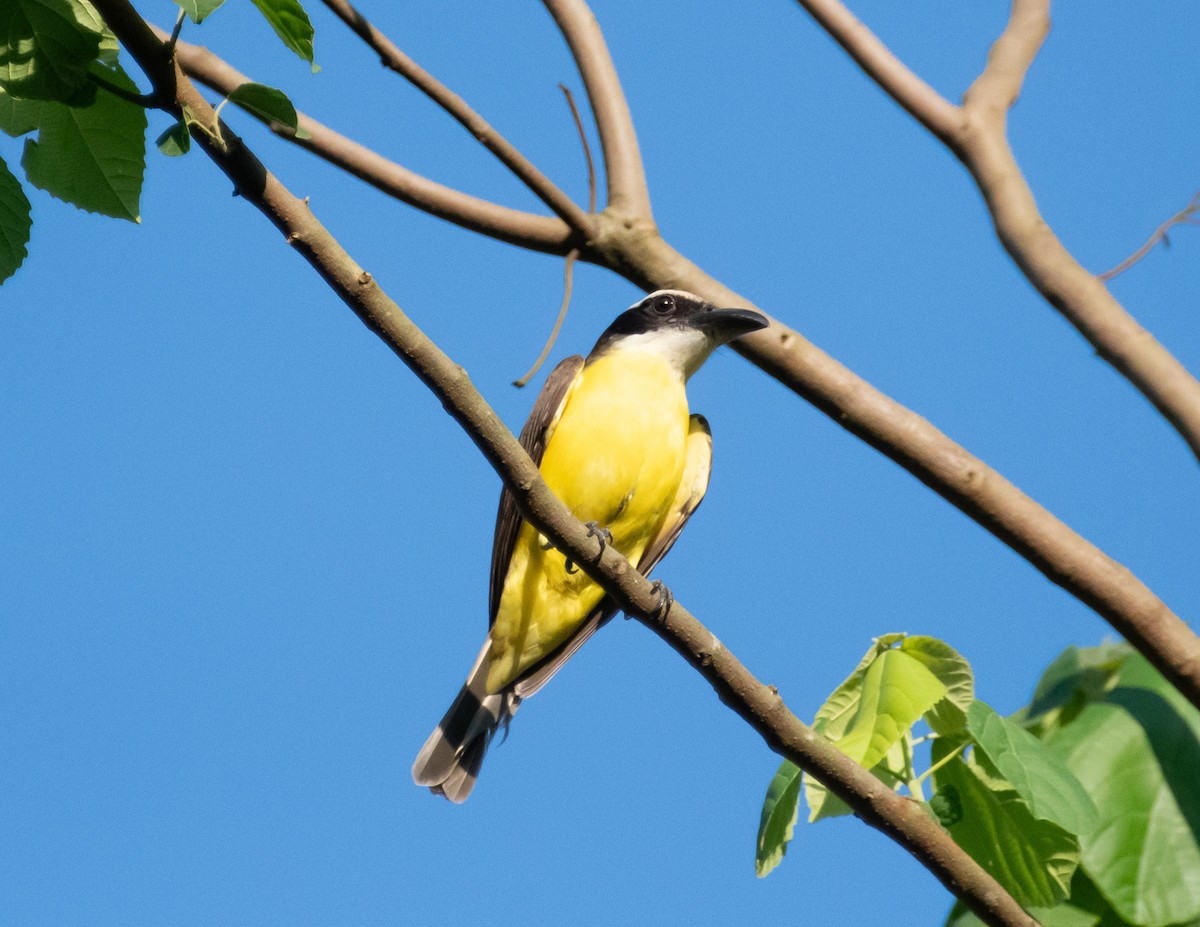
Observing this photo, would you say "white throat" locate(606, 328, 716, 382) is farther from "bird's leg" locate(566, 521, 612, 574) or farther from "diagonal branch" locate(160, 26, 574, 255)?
"diagonal branch" locate(160, 26, 574, 255)

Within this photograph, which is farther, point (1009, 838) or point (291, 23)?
point (1009, 838)

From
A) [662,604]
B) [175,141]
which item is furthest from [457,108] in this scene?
[175,141]

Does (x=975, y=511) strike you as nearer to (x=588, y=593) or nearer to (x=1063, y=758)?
(x=1063, y=758)

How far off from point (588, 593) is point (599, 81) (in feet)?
7.07

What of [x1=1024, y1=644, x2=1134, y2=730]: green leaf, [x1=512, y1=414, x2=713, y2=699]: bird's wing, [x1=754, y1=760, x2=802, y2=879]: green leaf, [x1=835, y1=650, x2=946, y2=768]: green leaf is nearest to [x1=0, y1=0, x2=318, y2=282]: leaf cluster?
[x1=835, y1=650, x2=946, y2=768]: green leaf

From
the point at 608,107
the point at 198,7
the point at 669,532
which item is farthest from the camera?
the point at 669,532

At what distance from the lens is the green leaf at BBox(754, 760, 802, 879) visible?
3426mm

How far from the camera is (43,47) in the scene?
182 cm

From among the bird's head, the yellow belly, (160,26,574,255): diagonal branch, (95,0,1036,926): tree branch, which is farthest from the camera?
the bird's head

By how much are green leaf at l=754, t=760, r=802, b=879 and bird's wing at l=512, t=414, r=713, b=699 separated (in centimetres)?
234

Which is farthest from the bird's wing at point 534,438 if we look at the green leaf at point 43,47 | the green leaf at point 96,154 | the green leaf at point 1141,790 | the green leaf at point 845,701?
the green leaf at point 43,47

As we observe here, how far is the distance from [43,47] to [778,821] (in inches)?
102

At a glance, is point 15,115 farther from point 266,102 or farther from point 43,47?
point 266,102

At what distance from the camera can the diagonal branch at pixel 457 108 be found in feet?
14.3
